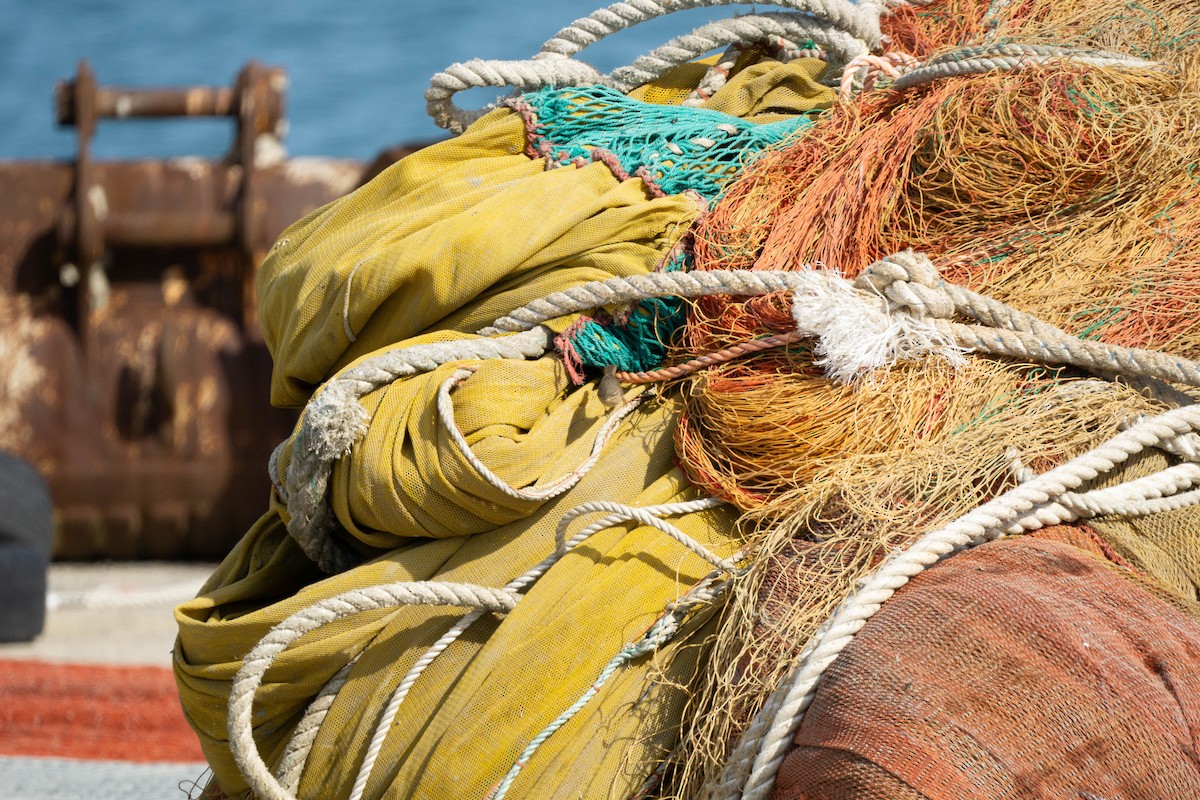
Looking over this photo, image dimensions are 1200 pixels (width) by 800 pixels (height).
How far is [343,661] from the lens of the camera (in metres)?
1.99

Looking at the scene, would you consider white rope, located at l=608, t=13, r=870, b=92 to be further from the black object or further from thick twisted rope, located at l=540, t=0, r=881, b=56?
Answer: the black object

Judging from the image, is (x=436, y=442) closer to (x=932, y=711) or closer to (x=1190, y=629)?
(x=932, y=711)

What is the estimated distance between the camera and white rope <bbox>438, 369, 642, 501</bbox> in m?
1.89

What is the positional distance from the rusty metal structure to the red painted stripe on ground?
1.39m

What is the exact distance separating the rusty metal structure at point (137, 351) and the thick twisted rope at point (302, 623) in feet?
11.0

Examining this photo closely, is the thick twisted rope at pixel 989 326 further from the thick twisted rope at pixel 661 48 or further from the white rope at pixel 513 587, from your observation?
the thick twisted rope at pixel 661 48

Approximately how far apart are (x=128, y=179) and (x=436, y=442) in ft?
13.1

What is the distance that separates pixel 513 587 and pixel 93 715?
215cm

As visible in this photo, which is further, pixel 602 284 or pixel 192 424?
pixel 192 424

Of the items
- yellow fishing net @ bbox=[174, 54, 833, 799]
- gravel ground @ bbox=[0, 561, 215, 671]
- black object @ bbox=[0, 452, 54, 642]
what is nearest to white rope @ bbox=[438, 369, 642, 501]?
yellow fishing net @ bbox=[174, 54, 833, 799]

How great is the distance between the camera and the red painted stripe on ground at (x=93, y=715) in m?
3.32

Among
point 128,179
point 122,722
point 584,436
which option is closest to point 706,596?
point 584,436

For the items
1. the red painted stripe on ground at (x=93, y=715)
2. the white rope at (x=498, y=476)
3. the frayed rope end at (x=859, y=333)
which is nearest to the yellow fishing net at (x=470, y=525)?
the white rope at (x=498, y=476)

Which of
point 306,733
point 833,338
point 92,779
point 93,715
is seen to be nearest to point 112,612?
point 93,715
